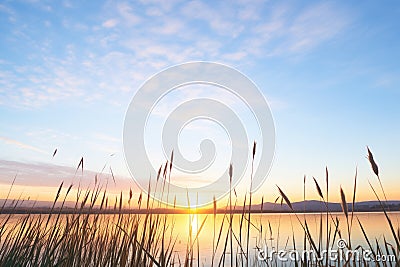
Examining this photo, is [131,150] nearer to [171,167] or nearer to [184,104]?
[171,167]

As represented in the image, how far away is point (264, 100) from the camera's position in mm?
3840

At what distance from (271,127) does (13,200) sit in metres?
4.17

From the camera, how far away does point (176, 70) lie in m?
6.20

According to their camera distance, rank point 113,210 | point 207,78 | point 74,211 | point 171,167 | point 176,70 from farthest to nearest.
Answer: point 207,78
point 176,70
point 113,210
point 74,211
point 171,167

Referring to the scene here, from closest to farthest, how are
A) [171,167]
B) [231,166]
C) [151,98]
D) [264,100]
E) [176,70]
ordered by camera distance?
[231,166]
[171,167]
[264,100]
[151,98]
[176,70]

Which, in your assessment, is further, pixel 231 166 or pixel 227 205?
pixel 227 205

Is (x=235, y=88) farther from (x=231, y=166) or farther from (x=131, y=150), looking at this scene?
(x=231, y=166)

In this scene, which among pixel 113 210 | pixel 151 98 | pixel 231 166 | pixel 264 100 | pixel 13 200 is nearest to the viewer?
pixel 231 166

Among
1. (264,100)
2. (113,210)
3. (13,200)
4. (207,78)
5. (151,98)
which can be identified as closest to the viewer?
(264,100)

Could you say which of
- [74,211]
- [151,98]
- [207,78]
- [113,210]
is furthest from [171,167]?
[207,78]

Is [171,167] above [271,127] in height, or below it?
below

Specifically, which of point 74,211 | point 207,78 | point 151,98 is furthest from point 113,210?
point 207,78

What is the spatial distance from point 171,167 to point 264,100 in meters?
1.74

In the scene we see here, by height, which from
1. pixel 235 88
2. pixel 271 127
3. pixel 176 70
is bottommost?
pixel 271 127
